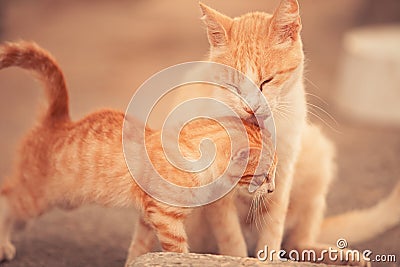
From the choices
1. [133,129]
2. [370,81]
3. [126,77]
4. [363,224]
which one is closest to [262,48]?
[133,129]

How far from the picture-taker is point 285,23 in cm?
198

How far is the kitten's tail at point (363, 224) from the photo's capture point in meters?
2.45

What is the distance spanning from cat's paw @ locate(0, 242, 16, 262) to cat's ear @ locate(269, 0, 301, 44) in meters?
1.12

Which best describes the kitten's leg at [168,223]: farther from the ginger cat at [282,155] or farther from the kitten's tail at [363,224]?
the kitten's tail at [363,224]

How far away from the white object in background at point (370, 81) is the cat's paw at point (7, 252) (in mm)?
2296

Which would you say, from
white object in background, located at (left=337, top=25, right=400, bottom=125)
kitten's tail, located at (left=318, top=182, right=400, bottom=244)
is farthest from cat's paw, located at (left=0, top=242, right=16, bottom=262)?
white object in background, located at (left=337, top=25, right=400, bottom=125)

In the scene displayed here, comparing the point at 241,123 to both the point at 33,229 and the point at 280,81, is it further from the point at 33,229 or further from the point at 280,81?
the point at 33,229

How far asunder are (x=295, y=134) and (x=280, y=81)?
0.19m

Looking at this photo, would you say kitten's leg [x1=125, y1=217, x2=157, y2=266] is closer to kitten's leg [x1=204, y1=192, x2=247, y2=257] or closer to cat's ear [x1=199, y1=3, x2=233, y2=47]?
kitten's leg [x1=204, y1=192, x2=247, y2=257]

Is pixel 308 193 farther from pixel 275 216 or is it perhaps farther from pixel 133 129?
pixel 133 129

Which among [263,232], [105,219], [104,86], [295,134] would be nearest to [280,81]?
[295,134]

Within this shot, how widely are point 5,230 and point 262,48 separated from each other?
3.40 feet

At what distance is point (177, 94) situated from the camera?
98.3 inches

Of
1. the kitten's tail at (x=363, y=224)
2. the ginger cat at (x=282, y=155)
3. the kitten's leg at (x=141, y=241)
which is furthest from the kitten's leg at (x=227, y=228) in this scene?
the kitten's tail at (x=363, y=224)
